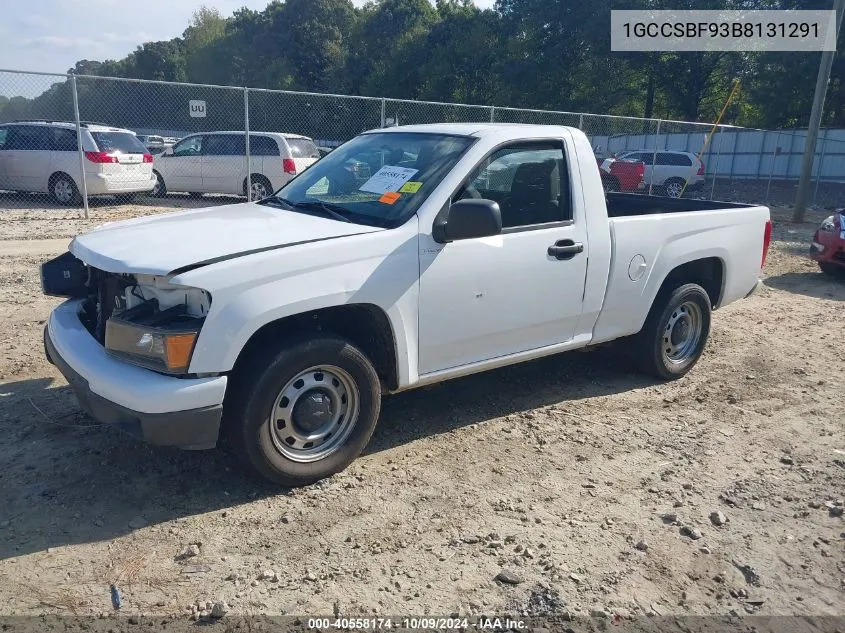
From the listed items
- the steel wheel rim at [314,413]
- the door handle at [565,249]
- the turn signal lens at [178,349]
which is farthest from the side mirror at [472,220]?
the turn signal lens at [178,349]

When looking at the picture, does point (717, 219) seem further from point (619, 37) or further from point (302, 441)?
point (619, 37)

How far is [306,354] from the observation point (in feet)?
11.4

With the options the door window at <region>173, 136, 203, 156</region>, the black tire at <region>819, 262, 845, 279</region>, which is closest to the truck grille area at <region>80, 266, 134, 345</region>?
the black tire at <region>819, 262, 845, 279</region>

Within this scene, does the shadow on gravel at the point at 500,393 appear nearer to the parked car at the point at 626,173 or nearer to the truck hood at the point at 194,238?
the truck hood at the point at 194,238

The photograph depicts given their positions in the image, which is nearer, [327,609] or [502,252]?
[327,609]

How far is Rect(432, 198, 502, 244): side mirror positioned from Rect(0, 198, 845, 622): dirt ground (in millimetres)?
1356

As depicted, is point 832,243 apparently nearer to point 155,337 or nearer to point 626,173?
point 155,337

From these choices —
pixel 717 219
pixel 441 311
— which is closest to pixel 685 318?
pixel 717 219

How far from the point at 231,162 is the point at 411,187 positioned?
485 inches

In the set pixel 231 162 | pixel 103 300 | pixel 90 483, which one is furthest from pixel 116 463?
pixel 231 162

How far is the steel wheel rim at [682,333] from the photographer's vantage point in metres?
5.52

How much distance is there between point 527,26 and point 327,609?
47802 mm

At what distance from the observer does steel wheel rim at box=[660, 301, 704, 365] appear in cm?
552

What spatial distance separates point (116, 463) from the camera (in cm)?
386
